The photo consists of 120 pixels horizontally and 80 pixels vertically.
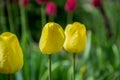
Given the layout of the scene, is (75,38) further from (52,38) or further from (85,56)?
(85,56)

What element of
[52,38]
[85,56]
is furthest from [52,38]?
[85,56]

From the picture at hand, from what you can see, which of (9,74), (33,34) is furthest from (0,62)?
(33,34)

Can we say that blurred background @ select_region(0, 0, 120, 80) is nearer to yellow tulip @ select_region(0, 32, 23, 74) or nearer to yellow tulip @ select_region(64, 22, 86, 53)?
yellow tulip @ select_region(64, 22, 86, 53)

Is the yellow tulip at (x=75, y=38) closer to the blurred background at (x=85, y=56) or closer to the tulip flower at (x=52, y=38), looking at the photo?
the tulip flower at (x=52, y=38)

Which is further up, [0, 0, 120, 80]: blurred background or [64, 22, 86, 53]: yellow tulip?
[64, 22, 86, 53]: yellow tulip

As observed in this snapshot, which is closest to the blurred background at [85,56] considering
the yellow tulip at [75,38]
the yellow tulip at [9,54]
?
the yellow tulip at [75,38]

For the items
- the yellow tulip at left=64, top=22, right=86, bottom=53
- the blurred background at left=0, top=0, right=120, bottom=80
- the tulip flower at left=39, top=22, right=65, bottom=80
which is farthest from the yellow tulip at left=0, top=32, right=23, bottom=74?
the blurred background at left=0, top=0, right=120, bottom=80
